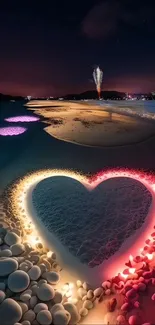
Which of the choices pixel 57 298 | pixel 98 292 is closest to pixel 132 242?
pixel 98 292

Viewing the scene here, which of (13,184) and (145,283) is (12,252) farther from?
(13,184)

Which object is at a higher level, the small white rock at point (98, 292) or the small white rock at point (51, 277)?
the small white rock at point (51, 277)

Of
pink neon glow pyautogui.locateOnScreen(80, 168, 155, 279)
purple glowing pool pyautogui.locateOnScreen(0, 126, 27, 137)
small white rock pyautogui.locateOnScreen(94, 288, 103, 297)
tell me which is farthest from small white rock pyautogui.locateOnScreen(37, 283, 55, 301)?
purple glowing pool pyautogui.locateOnScreen(0, 126, 27, 137)

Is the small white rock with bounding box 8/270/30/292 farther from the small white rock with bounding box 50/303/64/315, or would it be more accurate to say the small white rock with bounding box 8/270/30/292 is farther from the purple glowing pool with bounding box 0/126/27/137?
the purple glowing pool with bounding box 0/126/27/137

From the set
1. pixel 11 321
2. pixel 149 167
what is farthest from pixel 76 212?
pixel 149 167

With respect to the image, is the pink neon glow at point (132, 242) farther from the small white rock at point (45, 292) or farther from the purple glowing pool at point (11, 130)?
the purple glowing pool at point (11, 130)

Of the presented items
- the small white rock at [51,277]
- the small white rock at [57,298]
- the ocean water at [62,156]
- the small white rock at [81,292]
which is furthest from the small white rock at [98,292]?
the ocean water at [62,156]

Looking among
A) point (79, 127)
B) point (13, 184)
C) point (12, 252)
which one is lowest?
point (12, 252)
